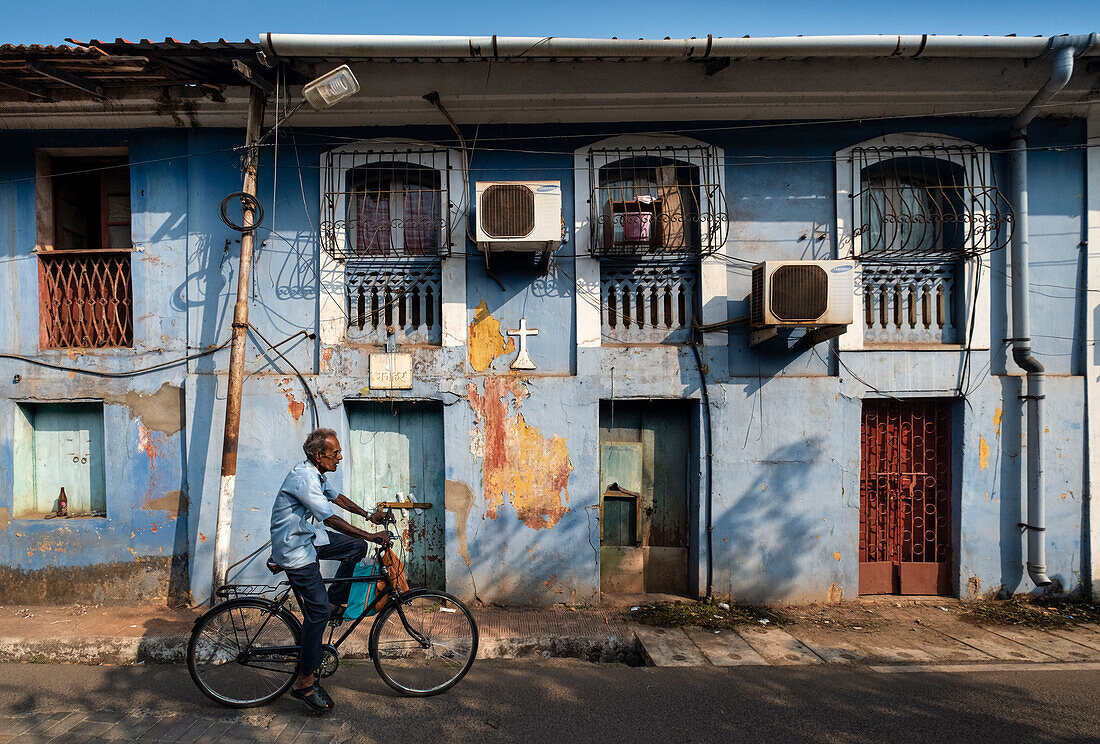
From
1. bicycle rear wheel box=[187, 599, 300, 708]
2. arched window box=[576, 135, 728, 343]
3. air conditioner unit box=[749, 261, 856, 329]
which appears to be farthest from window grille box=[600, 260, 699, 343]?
bicycle rear wheel box=[187, 599, 300, 708]

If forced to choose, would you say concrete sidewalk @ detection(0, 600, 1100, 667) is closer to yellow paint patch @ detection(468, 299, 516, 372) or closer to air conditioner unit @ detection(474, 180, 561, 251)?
yellow paint patch @ detection(468, 299, 516, 372)

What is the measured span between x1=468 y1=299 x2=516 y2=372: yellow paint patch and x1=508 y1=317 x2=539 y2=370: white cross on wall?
0.07 meters

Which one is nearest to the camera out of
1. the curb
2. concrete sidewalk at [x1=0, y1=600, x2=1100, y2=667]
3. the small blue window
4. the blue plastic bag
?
the blue plastic bag

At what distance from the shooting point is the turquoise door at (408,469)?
611cm

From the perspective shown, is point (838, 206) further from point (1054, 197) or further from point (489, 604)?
point (489, 604)

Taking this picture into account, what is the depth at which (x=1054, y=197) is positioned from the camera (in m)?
6.03

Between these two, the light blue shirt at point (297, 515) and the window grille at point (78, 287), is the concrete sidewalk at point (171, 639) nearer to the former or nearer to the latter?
the light blue shirt at point (297, 515)

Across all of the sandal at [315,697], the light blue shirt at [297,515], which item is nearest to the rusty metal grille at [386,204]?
the light blue shirt at [297,515]

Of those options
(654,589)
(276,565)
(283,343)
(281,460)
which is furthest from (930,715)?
(283,343)

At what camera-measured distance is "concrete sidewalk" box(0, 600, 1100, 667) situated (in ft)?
15.7

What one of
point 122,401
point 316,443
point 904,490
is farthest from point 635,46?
point 122,401

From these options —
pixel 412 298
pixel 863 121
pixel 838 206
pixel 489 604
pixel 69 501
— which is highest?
pixel 863 121

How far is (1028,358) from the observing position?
588cm

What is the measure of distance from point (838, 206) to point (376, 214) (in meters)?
4.82
